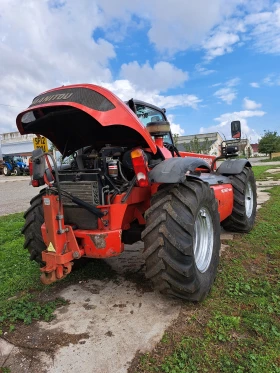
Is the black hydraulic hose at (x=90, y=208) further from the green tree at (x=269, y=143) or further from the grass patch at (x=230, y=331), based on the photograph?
the green tree at (x=269, y=143)

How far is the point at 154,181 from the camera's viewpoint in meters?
2.87

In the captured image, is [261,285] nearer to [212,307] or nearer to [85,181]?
[212,307]

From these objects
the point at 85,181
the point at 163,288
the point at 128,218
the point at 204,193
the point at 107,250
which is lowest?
the point at 163,288

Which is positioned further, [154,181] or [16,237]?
[16,237]

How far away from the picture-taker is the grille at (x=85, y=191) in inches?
118

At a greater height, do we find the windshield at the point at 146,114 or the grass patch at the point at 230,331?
the windshield at the point at 146,114

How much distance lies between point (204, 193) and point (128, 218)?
0.84 meters

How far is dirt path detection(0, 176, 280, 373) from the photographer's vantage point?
7.49 ft

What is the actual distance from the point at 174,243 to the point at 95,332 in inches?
39.6

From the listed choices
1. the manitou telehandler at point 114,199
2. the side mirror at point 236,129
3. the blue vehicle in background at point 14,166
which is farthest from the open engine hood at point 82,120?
the blue vehicle in background at point 14,166

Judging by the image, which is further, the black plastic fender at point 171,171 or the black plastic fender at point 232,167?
the black plastic fender at point 232,167

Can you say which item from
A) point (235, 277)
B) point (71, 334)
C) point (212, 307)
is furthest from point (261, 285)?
point (71, 334)

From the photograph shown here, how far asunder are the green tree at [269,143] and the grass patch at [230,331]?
36.0 meters

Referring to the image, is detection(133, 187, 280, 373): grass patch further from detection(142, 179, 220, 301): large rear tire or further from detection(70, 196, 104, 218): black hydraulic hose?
detection(70, 196, 104, 218): black hydraulic hose
